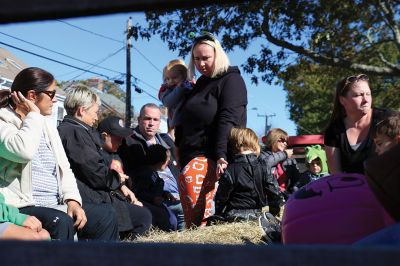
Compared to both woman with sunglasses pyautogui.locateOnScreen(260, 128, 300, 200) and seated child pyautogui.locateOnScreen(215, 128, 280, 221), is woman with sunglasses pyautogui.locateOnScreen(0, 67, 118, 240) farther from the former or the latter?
woman with sunglasses pyautogui.locateOnScreen(260, 128, 300, 200)

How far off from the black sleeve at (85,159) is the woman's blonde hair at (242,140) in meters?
1.35


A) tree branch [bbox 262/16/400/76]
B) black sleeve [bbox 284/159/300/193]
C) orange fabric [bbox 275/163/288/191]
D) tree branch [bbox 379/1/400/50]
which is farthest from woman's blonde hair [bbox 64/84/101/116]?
tree branch [bbox 379/1/400/50]

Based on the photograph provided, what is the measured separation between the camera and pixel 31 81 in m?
4.18

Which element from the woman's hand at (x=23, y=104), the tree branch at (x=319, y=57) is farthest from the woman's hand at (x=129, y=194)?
the tree branch at (x=319, y=57)

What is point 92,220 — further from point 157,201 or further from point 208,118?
point 157,201

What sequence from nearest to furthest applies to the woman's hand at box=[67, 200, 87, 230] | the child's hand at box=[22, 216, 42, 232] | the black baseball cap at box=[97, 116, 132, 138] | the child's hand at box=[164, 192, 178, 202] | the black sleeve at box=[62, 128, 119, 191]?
the child's hand at box=[22, 216, 42, 232]
the woman's hand at box=[67, 200, 87, 230]
the black sleeve at box=[62, 128, 119, 191]
the black baseball cap at box=[97, 116, 132, 138]
the child's hand at box=[164, 192, 178, 202]

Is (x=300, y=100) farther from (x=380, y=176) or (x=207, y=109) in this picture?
(x=380, y=176)

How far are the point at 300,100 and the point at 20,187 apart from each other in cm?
2299

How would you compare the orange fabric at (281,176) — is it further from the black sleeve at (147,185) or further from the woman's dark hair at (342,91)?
the woman's dark hair at (342,91)

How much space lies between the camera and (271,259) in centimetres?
71

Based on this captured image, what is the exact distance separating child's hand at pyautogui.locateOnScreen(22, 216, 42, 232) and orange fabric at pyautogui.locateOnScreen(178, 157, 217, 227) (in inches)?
60.5

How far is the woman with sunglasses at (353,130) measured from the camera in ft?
13.9

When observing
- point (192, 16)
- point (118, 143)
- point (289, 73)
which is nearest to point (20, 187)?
point (118, 143)

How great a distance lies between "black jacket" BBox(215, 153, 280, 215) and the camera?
5.73 metres
